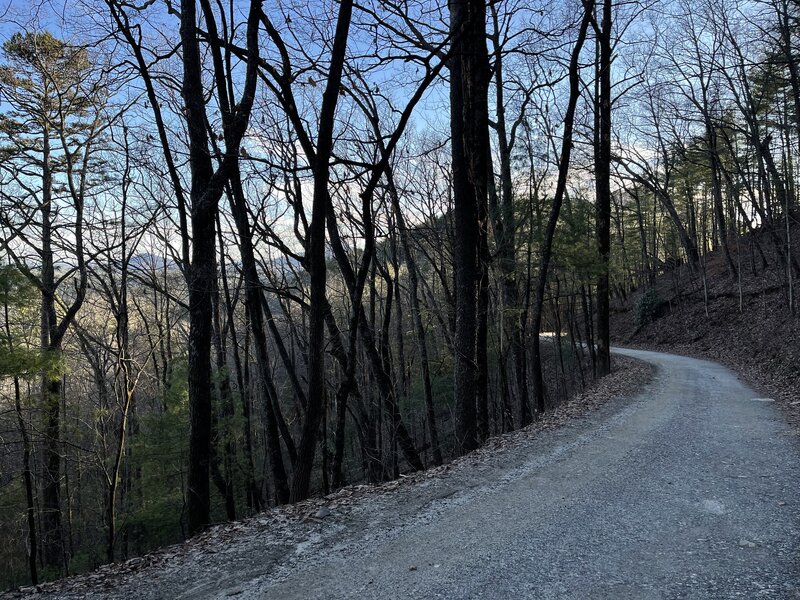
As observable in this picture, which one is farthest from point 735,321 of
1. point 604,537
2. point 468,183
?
point 604,537

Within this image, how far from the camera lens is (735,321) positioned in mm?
22000

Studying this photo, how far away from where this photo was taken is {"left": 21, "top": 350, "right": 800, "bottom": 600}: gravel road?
2.91 meters

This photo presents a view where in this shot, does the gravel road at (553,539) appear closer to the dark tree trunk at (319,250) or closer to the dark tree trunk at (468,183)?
the dark tree trunk at (319,250)

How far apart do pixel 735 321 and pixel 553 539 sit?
23.4m

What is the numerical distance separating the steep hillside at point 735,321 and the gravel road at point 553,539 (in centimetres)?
389

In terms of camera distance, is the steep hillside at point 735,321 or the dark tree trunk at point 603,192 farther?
the dark tree trunk at point 603,192

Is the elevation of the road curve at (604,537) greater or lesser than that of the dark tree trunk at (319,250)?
lesser

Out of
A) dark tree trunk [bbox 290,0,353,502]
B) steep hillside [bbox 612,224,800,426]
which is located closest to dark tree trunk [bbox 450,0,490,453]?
dark tree trunk [bbox 290,0,353,502]

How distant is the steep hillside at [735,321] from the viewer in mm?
12945

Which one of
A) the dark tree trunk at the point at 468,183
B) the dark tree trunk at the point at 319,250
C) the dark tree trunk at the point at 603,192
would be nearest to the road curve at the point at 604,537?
the dark tree trunk at the point at 468,183

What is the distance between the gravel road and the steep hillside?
3.89m

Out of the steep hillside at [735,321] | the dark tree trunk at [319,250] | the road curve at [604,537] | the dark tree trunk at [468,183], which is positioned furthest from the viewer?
the steep hillside at [735,321]

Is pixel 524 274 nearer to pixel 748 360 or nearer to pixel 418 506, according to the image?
pixel 748 360

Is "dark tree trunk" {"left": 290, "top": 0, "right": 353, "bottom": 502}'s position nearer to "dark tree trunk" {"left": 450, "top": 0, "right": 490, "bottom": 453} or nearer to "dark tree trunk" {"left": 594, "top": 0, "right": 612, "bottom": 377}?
"dark tree trunk" {"left": 450, "top": 0, "right": 490, "bottom": 453}
